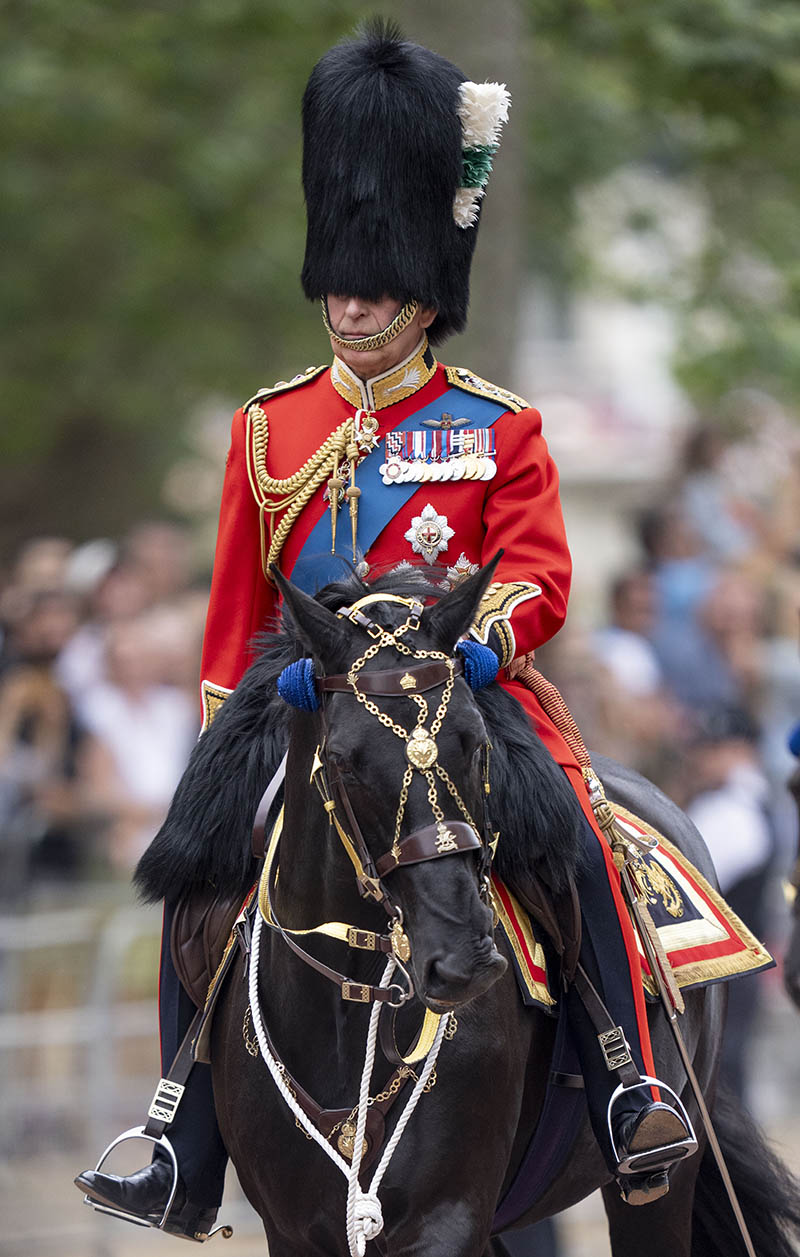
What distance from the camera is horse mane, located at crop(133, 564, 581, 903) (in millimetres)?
4691

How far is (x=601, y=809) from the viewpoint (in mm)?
5184

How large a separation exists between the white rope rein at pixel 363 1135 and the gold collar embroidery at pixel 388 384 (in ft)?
4.60

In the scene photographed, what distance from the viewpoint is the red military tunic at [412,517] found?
4.86 m

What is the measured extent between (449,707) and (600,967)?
1157 mm

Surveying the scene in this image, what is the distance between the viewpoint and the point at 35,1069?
976 cm

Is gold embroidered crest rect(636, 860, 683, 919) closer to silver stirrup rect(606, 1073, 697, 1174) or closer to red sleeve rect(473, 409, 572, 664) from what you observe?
silver stirrup rect(606, 1073, 697, 1174)

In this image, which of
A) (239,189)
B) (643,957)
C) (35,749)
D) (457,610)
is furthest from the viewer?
(239,189)

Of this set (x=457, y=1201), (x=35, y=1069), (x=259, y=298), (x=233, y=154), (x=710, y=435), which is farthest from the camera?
(x=259, y=298)

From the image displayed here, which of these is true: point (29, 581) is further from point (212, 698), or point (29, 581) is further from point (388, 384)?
point (388, 384)

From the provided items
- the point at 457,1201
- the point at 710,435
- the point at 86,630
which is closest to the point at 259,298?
the point at 710,435

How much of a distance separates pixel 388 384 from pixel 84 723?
567cm

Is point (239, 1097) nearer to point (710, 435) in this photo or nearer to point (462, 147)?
point (462, 147)

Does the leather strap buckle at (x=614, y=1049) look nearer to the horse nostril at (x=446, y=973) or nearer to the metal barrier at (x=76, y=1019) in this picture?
the horse nostril at (x=446, y=973)

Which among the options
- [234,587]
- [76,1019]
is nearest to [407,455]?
[234,587]
